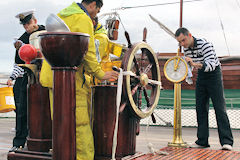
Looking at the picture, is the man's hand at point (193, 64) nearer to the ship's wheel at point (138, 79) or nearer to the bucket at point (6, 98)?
the ship's wheel at point (138, 79)

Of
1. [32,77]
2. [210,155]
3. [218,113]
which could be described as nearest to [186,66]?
[218,113]

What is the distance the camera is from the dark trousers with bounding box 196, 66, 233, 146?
10.8 feet

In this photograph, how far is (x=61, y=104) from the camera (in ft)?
5.21

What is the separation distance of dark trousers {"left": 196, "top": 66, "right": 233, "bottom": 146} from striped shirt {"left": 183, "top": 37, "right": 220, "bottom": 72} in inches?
4.6

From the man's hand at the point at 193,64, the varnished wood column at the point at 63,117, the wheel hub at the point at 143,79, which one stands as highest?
the man's hand at the point at 193,64

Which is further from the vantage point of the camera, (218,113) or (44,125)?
(218,113)

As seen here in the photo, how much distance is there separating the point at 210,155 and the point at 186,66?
0.97 m

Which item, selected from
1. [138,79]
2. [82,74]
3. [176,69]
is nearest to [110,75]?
[82,74]

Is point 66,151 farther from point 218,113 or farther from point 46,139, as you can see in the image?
point 218,113

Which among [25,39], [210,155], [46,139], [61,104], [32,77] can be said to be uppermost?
[25,39]

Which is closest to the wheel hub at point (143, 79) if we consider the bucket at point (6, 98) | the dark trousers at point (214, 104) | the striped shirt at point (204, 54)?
the striped shirt at point (204, 54)

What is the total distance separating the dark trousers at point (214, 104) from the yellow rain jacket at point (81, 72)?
175 cm

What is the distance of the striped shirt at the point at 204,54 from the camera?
331 centimetres

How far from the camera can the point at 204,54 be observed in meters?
3.39
